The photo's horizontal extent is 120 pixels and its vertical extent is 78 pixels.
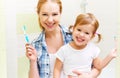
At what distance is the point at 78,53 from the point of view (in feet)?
3.46

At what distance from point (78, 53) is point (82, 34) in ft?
0.32

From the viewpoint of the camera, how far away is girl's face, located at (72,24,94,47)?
1005mm

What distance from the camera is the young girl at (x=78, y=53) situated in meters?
1.02

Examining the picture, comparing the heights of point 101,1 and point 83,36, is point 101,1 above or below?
above

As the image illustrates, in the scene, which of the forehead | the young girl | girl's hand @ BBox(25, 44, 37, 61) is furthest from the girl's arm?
the forehead

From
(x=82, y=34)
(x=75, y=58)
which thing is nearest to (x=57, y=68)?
(x=75, y=58)

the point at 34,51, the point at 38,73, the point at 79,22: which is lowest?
the point at 38,73

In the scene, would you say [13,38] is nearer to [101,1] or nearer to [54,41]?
[54,41]

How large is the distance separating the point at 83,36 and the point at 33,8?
0.47 meters

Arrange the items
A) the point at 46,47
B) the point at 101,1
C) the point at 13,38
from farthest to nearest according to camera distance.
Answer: the point at 101,1 → the point at 13,38 → the point at 46,47

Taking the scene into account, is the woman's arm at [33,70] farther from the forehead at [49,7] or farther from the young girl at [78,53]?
the forehead at [49,7]

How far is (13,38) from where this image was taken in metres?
1.34

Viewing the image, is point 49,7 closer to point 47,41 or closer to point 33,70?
point 47,41

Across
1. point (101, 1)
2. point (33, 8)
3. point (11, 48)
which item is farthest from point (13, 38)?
point (101, 1)
